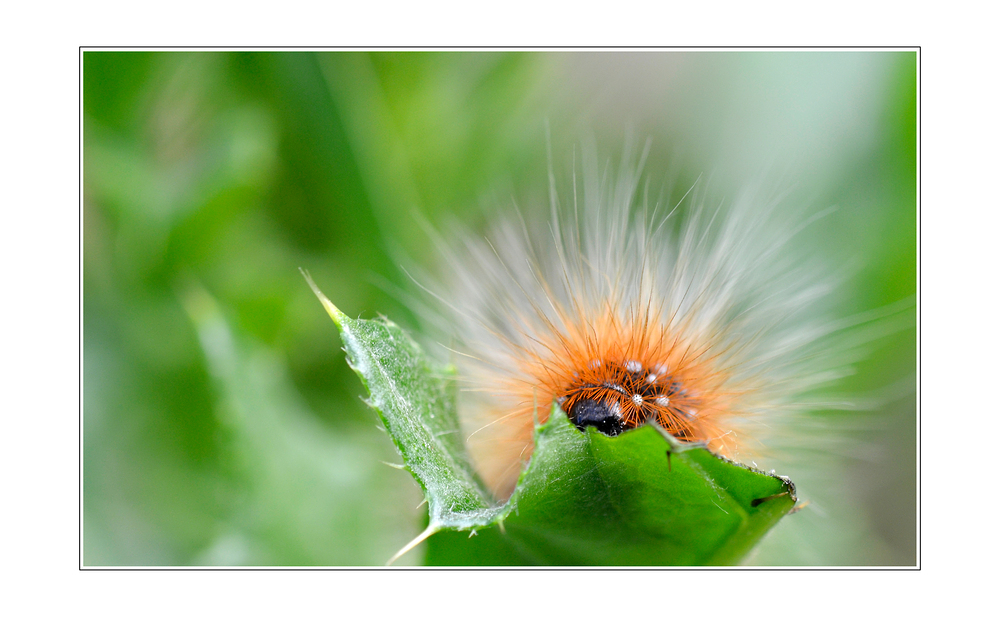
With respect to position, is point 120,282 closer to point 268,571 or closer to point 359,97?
point 359,97

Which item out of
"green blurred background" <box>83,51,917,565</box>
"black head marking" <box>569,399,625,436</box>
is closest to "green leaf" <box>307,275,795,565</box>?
"black head marking" <box>569,399,625,436</box>

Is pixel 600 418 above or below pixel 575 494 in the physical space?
above

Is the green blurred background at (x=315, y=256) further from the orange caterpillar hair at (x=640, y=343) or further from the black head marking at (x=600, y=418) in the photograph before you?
the black head marking at (x=600, y=418)

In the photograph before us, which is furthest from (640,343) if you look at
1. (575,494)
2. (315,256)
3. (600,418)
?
(315,256)

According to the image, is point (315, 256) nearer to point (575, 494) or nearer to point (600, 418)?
point (600, 418)

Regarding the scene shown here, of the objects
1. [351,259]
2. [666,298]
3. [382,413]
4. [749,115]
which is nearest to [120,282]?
[351,259]

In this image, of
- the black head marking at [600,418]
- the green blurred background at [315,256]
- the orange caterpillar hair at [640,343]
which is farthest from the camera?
the green blurred background at [315,256]

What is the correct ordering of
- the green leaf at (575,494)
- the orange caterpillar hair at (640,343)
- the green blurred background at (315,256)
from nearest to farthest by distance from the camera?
the green leaf at (575,494) → the orange caterpillar hair at (640,343) → the green blurred background at (315,256)

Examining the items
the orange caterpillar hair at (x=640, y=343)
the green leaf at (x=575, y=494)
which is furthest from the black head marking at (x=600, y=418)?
the green leaf at (x=575, y=494)
